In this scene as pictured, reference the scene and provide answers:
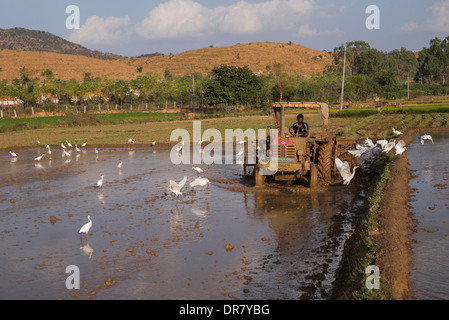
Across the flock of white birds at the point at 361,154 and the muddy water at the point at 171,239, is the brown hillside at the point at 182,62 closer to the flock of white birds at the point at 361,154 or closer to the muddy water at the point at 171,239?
the flock of white birds at the point at 361,154

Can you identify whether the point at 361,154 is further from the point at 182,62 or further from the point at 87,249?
the point at 182,62

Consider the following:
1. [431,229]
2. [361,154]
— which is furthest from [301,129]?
[431,229]

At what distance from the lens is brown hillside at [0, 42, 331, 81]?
112m

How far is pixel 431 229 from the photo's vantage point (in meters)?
8.88

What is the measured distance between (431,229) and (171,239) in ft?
16.6

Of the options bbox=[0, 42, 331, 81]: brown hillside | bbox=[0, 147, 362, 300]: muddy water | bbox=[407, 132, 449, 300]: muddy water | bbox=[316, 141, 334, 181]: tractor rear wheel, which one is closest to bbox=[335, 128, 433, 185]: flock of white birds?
bbox=[316, 141, 334, 181]: tractor rear wheel

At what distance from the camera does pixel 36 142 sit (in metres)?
31.3

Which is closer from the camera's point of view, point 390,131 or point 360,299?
point 360,299

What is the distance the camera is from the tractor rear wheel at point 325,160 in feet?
44.2

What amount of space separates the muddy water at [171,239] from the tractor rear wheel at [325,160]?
691 mm

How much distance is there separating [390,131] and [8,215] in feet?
81.2
